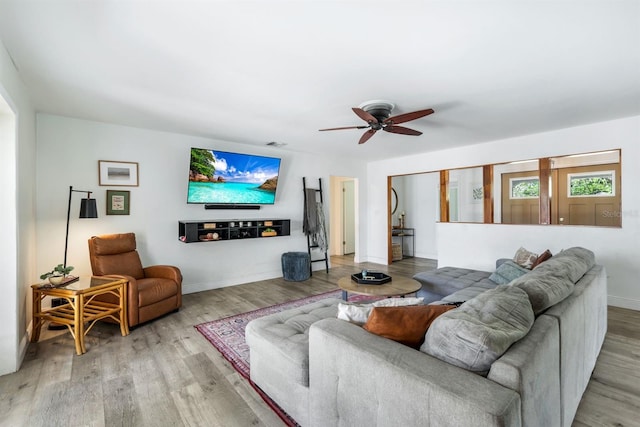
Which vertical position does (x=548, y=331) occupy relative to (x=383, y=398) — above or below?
above

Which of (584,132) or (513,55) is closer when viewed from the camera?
(513,55)

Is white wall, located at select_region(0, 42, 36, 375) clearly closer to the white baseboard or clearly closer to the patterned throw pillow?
the patterned throw pillow

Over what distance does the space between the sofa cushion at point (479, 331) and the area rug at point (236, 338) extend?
44.9 inches

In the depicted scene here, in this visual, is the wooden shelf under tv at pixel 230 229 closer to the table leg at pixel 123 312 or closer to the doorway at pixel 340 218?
the table leg at pixel 123 312

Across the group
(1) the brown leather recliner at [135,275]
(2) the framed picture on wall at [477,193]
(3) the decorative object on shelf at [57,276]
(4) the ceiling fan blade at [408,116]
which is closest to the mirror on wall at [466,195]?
(2) the framed picture on wall at [477,193]

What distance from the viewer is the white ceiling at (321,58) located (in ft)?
5.73

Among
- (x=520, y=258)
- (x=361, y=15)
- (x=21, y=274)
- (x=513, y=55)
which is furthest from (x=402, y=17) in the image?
(x=21, y=274)

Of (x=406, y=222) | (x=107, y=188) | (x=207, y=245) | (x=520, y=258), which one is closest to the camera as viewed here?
(x=520, y=258)

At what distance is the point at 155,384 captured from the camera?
2.20 meters

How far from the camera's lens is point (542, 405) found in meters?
1.19

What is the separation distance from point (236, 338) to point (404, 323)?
206cm

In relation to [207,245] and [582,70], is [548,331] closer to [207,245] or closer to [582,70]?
[582,70]

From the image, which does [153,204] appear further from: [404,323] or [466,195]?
[466,195]

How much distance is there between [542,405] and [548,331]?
1.05 ft
